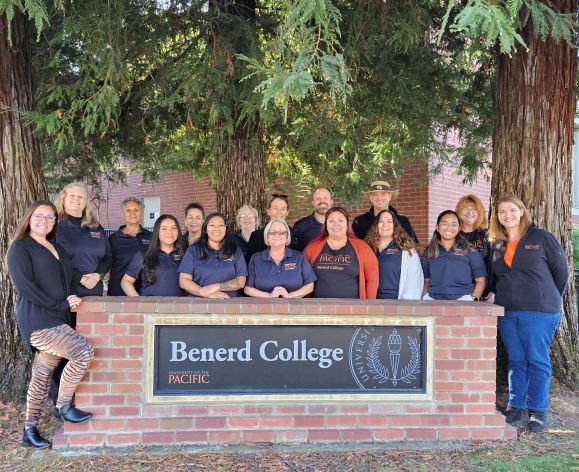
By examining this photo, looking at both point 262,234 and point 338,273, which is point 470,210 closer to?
point 338,273

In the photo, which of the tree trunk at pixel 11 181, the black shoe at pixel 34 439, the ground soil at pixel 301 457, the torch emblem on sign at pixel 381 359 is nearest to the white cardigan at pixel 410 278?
the torch emblem on sign at pixel 381 359

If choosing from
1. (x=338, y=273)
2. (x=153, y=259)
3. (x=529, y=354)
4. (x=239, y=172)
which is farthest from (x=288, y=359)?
(x=239, y=172)

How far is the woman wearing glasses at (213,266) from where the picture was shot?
14.5ft

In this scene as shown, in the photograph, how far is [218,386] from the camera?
418 cm

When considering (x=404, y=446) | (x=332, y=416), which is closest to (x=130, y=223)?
(x=332, y=416)

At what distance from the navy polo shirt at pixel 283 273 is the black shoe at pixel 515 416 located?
1.95 metres

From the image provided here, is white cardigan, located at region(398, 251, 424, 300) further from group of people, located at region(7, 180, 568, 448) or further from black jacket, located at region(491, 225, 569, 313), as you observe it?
black jacket, located at region(491, 225, 569, 313)

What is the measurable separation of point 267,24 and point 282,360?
145 inches

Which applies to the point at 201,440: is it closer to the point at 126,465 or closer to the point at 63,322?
the point at 126,465

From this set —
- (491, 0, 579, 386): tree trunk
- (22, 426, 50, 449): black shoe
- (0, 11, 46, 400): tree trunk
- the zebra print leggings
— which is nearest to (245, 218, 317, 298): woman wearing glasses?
the zebra print leggings

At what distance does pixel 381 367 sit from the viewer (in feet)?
14.1

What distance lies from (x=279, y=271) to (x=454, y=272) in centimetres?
148

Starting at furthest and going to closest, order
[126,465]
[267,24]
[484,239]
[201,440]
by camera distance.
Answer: [267,24] < [484,239] < [201,440] < [126,465]

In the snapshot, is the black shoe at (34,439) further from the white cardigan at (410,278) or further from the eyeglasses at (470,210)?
the eyeglasses at (470,210)
